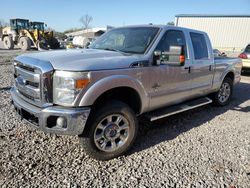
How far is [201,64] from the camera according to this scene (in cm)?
519

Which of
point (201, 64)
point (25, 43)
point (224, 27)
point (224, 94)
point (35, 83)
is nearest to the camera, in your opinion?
point (35, 83)

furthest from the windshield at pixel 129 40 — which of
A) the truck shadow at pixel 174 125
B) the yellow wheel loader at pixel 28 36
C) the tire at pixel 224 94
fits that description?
the yellow wheel loader at pixel 28 36

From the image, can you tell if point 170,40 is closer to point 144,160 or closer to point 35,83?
point 144,160

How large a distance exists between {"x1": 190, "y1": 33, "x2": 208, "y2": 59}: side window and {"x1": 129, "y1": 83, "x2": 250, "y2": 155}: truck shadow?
1.38 meters

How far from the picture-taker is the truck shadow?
431 cm

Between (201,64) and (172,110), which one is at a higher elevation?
(201,64)

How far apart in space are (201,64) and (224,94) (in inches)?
77.3

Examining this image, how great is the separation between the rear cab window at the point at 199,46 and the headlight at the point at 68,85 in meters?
2.81

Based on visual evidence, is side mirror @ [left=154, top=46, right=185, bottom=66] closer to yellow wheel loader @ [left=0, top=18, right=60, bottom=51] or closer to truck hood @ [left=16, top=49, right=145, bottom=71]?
truck hood @ [left=16, top=49, right=145, bottom=71]

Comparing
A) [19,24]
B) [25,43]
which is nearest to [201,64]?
[25,43]

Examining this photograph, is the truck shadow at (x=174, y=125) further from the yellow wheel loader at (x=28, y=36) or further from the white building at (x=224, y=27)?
the white building at (x=224, y=27)

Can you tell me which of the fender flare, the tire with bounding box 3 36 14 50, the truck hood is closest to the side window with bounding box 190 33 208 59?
the truck hood

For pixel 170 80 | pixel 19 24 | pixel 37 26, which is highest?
pixel 19 24

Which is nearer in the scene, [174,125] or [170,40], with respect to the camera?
[170,40]
